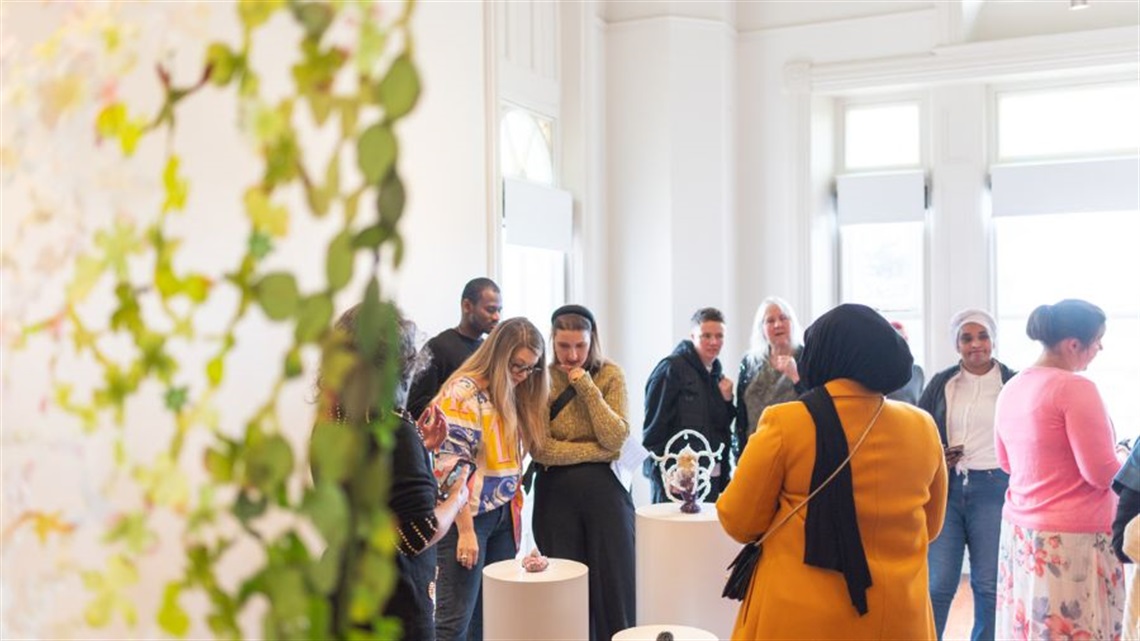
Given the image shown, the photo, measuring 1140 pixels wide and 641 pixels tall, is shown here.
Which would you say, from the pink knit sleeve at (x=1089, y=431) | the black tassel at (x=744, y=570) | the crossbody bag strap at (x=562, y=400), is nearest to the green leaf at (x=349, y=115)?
the black tassel at (x=744, y=570)

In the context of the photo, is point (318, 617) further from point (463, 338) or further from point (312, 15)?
point (463, 338)

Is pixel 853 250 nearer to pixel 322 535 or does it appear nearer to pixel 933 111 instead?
pixel 933 111

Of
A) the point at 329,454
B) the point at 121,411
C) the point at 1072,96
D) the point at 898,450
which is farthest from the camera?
the point at 1072,96

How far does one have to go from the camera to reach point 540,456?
4.06 metres

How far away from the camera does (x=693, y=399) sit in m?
4.84

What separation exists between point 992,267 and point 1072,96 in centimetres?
Result: 114

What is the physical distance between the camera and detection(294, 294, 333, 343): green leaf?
0.42 meters

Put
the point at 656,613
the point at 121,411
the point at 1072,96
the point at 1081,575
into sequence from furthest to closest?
the point at 1072,96 < the point at 656,613 < the point at 1081,575 < the point at 121,411

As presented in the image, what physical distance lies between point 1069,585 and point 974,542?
789mm

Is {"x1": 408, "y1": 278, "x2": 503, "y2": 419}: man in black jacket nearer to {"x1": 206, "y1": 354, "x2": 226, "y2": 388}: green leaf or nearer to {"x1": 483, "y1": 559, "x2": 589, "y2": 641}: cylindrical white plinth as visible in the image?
{"x1": 483, "y1": 559, "x2": 589, "y2": 641}: cylindrical white plinth

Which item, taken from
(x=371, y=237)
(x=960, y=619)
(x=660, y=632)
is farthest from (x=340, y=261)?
(x=960, y=619)

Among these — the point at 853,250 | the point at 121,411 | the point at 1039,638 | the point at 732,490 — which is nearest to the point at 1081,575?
the point at 1039,638

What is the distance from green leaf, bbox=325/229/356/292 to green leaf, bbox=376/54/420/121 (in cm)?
5

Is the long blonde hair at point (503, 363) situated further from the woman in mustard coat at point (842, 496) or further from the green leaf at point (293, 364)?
the green leaf at point (293, 364)
